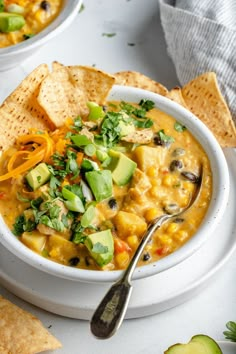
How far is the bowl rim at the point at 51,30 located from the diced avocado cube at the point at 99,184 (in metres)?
1.45

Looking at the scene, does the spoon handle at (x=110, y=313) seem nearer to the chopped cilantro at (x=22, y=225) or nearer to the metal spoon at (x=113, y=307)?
Result: the metal spoon at (x=113, y=307)

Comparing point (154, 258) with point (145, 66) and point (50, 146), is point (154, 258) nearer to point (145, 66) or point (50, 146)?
point (50, 146)

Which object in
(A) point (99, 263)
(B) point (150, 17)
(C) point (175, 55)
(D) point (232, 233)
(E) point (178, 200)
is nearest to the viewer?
(A) point (99, 263)

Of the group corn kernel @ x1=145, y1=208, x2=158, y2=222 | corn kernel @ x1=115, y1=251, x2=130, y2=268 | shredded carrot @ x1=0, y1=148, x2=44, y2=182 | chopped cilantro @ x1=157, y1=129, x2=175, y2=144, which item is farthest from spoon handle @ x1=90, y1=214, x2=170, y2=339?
chopped cilantro @ x1=157, y1=129, x2=175, y2=144

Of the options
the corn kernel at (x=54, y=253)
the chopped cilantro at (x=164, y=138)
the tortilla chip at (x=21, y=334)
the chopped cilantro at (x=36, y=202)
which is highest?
the chopped cilantro at (x=164, y=138)

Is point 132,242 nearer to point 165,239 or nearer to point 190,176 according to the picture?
point 165,239

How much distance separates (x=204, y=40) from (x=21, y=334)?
8.43ft

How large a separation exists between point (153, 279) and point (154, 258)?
29cm

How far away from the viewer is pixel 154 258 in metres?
4.32

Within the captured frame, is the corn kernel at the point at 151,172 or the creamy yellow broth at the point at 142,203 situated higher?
the corn kernel at the point at 151,172

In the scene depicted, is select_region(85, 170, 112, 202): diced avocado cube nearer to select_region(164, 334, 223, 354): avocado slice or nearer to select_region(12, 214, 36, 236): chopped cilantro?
select_region(12, 214, 36, 236): chopped cilantro

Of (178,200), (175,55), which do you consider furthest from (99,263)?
(175,55)

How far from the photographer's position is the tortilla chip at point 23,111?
4.85 m

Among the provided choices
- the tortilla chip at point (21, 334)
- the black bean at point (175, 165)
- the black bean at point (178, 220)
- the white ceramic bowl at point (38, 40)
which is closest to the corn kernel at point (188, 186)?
the black bean at point (175, 165)
